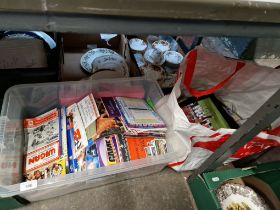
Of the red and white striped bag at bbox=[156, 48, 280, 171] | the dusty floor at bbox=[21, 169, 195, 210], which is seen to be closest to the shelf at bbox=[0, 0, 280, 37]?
the red and white striped bag at bbox=[156, 48, 280, 171]

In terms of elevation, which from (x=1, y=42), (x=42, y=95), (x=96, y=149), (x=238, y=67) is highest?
(x=1, y=42)

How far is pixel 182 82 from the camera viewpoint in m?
0.87

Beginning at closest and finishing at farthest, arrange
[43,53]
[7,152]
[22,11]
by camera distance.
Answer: [22,11], [7,152], [43,53]

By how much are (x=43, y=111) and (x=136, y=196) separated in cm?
49

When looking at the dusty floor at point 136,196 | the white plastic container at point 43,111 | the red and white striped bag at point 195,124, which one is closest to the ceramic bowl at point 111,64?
the white plastic container at point 43,111

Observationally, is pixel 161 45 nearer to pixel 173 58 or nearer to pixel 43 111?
pixel 173 58

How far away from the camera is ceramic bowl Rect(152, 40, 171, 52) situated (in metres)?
1.21

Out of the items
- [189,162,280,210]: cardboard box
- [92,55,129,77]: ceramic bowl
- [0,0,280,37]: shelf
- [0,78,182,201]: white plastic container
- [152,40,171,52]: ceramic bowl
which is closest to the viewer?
[0,0,280,37]: shelf

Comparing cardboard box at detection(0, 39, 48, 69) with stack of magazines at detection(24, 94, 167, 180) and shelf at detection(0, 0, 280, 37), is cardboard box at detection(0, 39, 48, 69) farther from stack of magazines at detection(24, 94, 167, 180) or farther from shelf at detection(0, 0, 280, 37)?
shelf at detection(0, 0, 280, 37)

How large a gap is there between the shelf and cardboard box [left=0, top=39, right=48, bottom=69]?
2.01 feet

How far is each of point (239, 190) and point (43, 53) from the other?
2.95 feet

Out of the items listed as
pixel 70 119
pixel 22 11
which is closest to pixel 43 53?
pixel 70 119

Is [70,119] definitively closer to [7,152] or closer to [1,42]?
[7,152]

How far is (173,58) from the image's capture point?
46.0 inches
